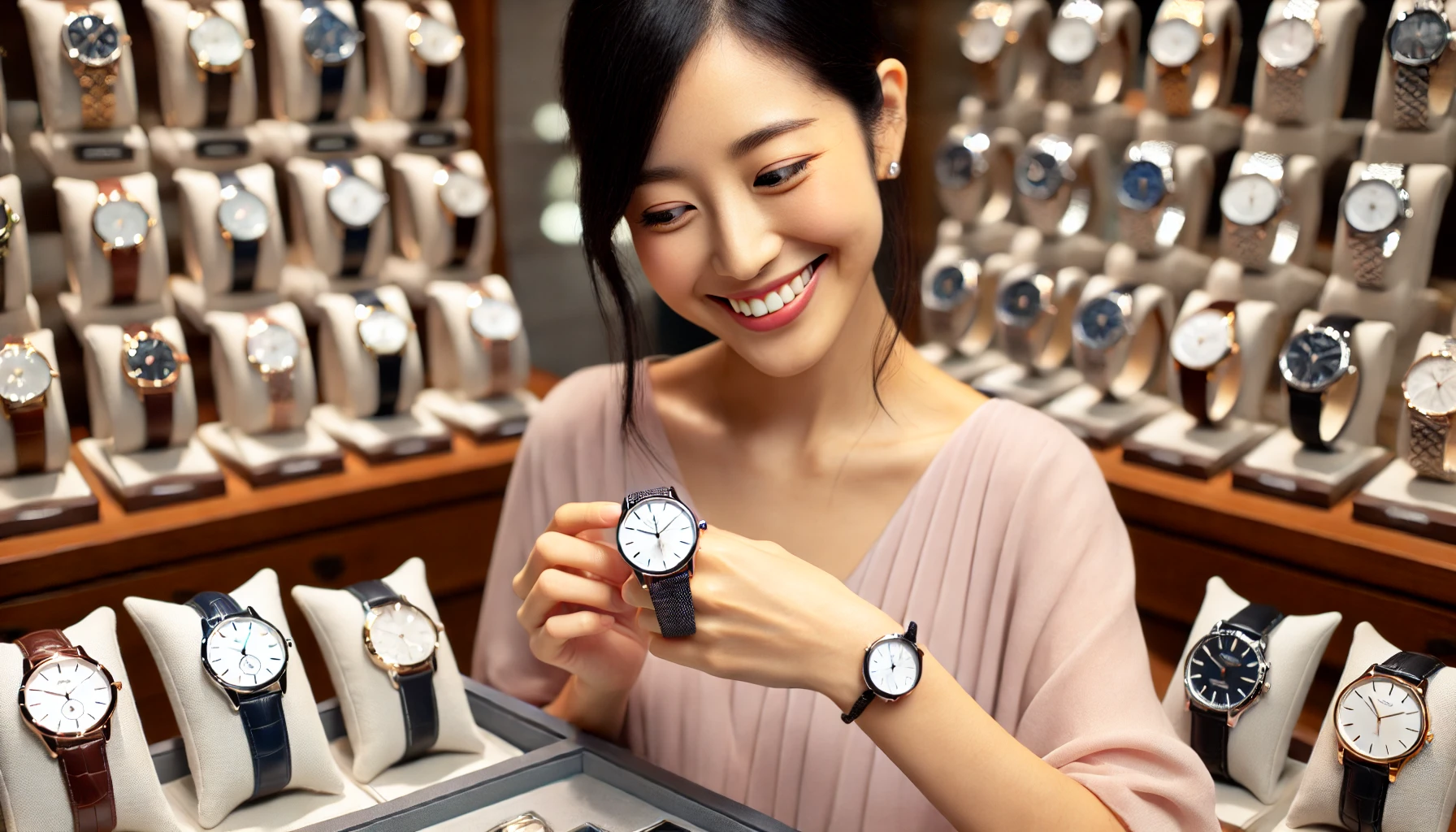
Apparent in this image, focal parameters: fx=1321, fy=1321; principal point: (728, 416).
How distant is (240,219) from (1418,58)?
229 centimetres

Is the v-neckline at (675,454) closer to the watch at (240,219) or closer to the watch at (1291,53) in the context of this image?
the watch at (240,219)

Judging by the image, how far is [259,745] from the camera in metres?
1.53

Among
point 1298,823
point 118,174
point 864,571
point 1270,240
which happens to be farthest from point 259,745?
point 1270,240

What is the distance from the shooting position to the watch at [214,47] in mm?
2719

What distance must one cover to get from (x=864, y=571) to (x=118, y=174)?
191 centimetres

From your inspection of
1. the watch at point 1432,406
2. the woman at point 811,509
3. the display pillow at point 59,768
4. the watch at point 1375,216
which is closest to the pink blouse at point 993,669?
the woman at point 811,509

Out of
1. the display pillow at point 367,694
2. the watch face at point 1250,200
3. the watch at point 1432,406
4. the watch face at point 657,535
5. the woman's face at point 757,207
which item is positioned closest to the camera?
the watch face at point 657,535

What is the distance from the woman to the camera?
1.29 meters

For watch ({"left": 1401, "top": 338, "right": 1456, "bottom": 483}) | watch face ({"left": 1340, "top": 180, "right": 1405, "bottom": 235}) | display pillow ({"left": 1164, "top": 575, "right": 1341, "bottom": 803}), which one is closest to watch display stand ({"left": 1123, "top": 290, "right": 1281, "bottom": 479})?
watch face ({"left": 1340, "top": 180, "right": 1405, "bottom": 235})

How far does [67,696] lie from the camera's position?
4.69ft

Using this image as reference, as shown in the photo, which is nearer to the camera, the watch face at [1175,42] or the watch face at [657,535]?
the watch face at [657,535]

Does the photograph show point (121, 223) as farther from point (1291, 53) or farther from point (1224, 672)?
point (1291, 53)

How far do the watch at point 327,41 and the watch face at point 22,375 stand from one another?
88 centimetres

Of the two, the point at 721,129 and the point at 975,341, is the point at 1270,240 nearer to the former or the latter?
the point at 975,341
